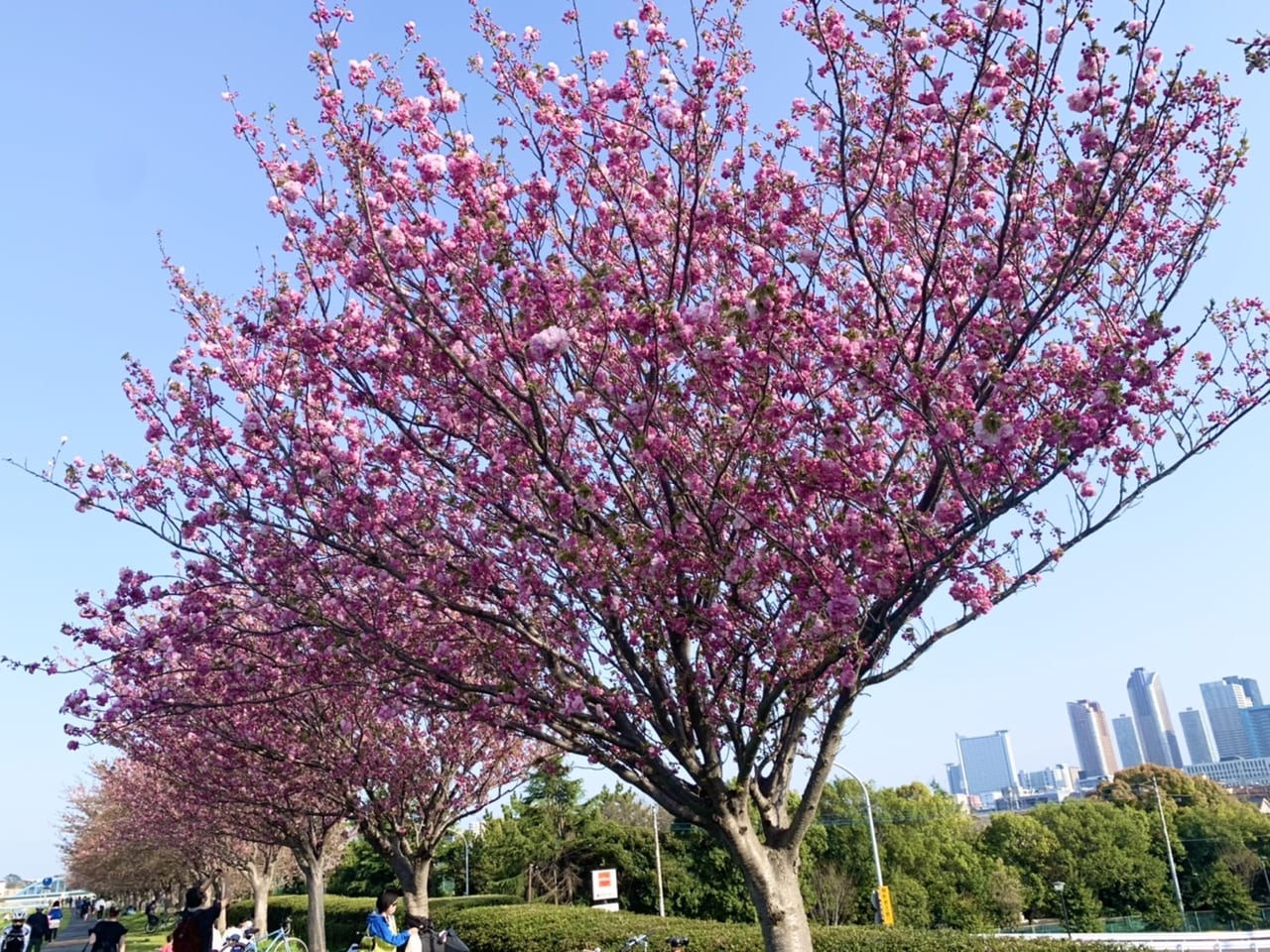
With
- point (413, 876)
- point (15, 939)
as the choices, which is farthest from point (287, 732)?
point (15, 939)

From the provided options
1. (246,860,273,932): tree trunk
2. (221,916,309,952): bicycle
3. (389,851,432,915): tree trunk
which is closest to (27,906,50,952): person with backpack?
(246,860,273,932): tree trunk

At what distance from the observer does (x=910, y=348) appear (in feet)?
21.4

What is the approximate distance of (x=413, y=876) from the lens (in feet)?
45.6

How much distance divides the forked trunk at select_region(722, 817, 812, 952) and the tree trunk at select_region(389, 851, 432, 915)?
326 inches

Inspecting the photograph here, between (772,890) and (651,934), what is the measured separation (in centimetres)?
692

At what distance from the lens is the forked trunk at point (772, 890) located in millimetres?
6734

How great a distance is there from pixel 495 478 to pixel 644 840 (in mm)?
34229

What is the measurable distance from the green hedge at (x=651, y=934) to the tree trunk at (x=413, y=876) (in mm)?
2659

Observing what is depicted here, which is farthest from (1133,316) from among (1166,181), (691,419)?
(691,419)

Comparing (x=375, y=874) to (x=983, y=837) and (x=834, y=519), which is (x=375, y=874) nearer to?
A: (x=983, y=837)

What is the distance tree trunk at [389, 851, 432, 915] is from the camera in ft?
44.8

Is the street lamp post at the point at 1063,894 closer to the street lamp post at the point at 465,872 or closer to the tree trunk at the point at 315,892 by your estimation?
the street lamp post at the point at 465,872

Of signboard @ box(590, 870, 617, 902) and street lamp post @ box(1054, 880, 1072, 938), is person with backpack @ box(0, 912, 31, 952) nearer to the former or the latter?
signboard @ box(590, 870, 617, 902)

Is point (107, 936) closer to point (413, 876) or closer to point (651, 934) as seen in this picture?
point (413, 876)
